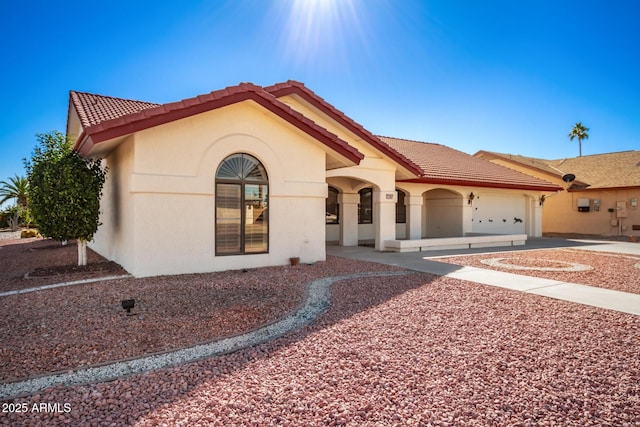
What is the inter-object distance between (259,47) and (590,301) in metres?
11.5

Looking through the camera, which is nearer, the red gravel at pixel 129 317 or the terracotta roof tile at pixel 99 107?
the red gravel at pixel 129 317

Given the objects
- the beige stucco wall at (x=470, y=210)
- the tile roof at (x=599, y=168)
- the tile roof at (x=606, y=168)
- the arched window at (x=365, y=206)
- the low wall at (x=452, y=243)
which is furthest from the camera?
the tile roof at (x=599, y=168)

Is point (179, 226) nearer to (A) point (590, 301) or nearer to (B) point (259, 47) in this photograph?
(B) point (259, 47)

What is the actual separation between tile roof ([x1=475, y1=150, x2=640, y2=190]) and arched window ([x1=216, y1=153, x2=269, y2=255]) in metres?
24.3

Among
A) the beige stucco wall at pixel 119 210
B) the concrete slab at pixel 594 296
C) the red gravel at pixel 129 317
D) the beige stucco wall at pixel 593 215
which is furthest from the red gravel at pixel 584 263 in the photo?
the beige stucco wall at pixel 593 215

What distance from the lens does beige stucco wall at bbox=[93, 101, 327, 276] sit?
9000mm

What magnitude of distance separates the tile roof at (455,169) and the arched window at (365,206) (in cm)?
281

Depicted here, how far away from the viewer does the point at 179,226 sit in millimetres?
9383

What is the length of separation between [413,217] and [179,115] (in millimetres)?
12146

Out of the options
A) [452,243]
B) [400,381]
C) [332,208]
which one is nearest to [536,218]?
[452,243]

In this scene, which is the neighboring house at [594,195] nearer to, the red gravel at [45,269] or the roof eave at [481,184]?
the roof eave at [481,184]

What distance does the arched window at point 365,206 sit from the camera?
19.2 meters

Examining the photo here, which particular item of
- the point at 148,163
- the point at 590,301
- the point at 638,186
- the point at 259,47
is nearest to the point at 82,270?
the point at 148,163

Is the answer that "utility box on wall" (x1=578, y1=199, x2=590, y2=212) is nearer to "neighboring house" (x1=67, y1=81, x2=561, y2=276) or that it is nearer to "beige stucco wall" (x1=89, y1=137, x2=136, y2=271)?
"neighboring house" (x1=67, y1=81, x2=561, y2=276)
